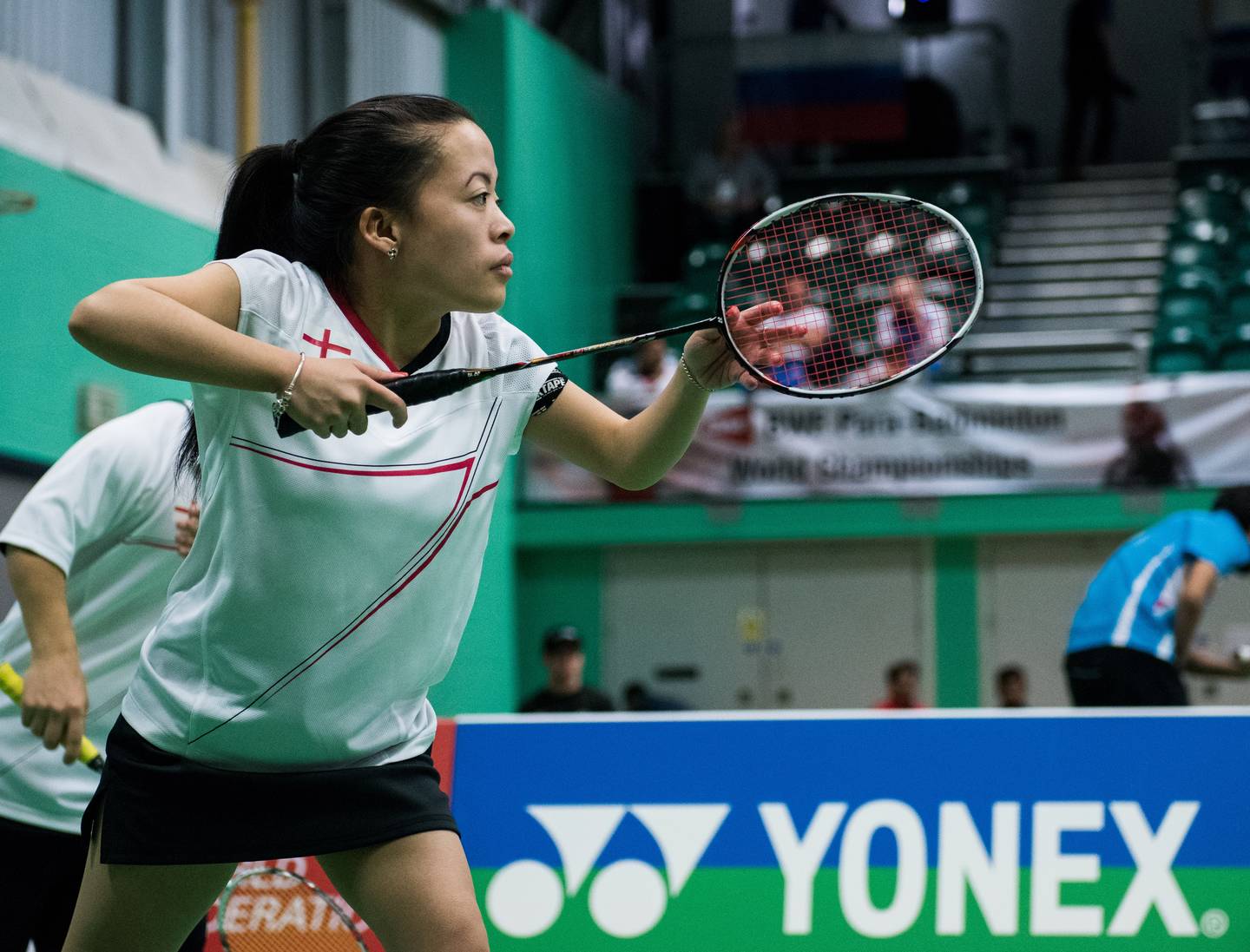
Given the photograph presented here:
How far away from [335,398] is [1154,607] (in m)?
4.32

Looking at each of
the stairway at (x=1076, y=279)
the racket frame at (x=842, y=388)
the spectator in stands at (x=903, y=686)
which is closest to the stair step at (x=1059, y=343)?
the stairway at (x=1076, y=279)

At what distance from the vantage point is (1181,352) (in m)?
11.4

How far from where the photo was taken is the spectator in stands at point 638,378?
34.9 ft

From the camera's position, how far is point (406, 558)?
2.15 meters

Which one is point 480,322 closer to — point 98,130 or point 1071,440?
point 98,130

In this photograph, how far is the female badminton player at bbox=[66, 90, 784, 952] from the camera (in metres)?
2.11

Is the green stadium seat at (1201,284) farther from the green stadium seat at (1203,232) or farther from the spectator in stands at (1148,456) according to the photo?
the spectator in stands at (1148,456)

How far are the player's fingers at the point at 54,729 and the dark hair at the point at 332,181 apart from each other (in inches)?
18.2

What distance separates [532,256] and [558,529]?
174 centimetres

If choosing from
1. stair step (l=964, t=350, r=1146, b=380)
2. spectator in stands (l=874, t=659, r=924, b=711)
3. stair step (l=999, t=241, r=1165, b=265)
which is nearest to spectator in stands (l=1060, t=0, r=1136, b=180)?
stair step (l=999, t=241, r=1165, b=265)

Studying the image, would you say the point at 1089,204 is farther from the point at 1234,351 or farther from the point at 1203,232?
the point at 1234,351

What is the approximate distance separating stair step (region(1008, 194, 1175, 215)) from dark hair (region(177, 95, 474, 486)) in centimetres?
1272

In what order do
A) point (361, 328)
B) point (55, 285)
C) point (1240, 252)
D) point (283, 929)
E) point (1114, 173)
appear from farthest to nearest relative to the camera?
point (1114, 173) < point (1240, 252) < point (55, 285) < point (283, 929) < point (361, 328)

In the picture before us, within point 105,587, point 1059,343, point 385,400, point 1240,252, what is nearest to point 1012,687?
point 1059,343
